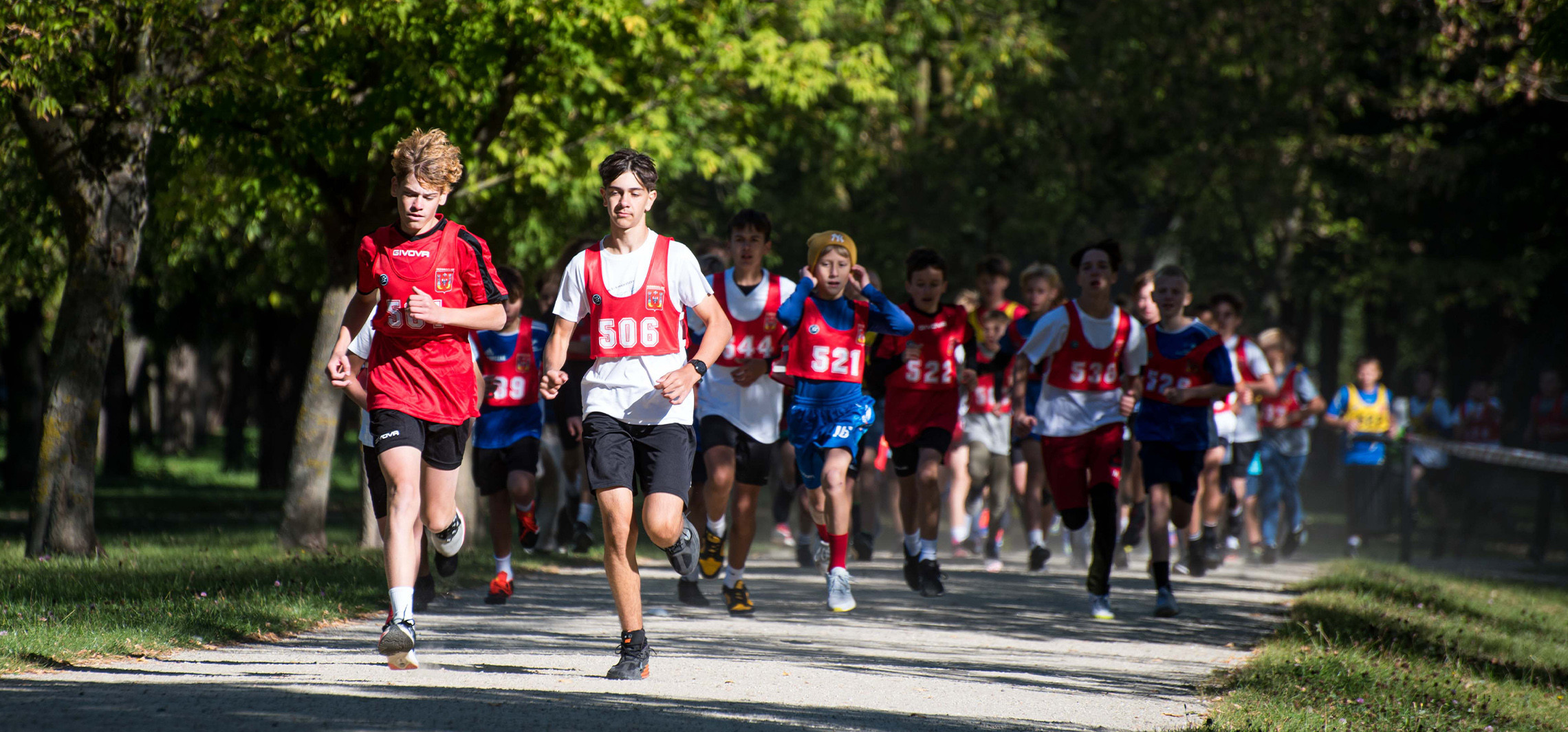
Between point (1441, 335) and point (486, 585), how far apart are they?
27362 millimetres

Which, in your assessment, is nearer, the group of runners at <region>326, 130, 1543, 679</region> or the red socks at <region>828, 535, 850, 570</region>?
the group of runners at <region>326, 130, 1543, 679</region>

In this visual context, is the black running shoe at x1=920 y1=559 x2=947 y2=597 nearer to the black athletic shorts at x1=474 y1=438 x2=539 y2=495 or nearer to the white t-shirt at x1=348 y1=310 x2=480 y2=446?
the black athletic shorts at x1=474 y1=438 x2=539 y2=495

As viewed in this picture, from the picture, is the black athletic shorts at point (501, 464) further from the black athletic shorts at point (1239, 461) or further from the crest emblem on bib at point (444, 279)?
the black athletic shorts at point (1239, 461)

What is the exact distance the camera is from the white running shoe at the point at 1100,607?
9383mm

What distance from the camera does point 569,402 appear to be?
11.4 m

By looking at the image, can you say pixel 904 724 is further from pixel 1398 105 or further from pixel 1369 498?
pixel 1398 105

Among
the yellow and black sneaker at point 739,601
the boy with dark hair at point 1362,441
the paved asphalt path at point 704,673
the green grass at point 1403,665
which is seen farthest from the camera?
the boy with dark hair at point 1362,441

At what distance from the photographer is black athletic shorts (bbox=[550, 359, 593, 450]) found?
11352 mm

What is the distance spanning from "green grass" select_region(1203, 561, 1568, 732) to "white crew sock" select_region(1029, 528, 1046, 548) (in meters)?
2.07

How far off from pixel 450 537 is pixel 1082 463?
171 inches

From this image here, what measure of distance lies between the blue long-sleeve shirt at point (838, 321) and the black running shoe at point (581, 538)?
3.88 metres

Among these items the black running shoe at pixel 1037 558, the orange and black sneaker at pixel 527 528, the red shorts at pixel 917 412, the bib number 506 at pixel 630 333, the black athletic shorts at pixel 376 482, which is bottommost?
the black running shoe at pixel 1037 558

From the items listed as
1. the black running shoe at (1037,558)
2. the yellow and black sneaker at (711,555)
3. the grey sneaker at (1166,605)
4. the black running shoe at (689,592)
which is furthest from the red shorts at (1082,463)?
the black running shoe at (1037,558)

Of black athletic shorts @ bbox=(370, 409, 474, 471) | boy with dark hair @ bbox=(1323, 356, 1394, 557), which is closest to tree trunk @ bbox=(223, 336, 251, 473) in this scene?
boy with dark hair @ bbox=(1323, 356, 1394, 557)
